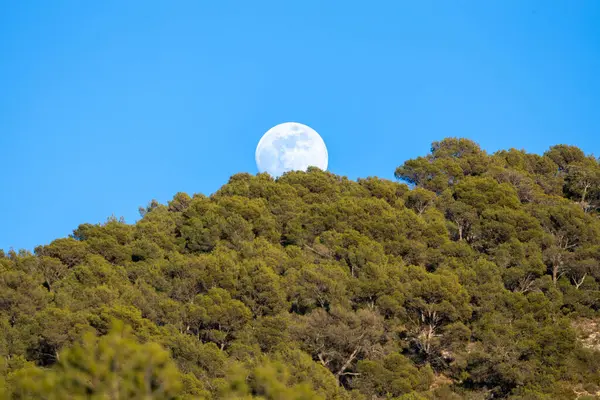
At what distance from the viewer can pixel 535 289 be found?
4194 cm

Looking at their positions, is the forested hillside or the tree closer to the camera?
the tree

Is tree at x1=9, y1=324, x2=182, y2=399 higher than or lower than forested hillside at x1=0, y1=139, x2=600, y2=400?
lower

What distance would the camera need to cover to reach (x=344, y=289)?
3956 centimetres

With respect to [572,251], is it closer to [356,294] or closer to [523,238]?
[523,238]

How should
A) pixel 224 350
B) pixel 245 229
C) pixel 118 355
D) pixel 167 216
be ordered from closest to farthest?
pixel 118 355 < pixel 224 350 < pixel 245 229 < pixel 167 216

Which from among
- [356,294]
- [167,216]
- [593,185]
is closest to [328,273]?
[356,294]

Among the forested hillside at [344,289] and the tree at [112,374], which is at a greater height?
the forested hillside at [344,289]

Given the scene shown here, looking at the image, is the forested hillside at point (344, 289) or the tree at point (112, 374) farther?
the forested hillside at point (344, 289)

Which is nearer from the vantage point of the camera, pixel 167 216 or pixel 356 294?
pixel 356 294

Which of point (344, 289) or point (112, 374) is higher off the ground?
point (344, 289)

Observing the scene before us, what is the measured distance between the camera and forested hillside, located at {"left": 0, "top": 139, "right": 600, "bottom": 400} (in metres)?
34.4

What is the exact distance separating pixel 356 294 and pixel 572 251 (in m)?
13.4

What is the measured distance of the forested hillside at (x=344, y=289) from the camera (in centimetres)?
3438

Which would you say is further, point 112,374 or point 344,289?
point 344,289
